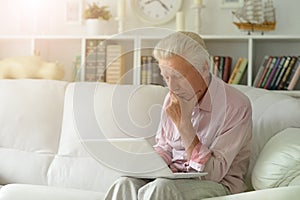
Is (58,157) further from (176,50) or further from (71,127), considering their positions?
(176,50)

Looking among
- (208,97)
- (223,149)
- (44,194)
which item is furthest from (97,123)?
(223,149)

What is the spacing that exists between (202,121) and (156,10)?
1435mm

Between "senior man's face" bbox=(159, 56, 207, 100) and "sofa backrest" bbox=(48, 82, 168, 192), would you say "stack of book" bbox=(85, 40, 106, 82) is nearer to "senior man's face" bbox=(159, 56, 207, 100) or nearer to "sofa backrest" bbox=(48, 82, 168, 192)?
"sofa backrest" bbox=(48, 82, 168, 192)

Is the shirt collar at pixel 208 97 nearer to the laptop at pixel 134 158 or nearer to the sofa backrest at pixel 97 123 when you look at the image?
the laptop at pixel 134 158

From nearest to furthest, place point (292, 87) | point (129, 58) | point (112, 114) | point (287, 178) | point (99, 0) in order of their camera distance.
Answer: point (287, 178)
point (112, 114)
point (292, 87)
point (129, 58)
point (99, 0)

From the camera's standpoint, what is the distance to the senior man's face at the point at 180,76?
1.95 meters

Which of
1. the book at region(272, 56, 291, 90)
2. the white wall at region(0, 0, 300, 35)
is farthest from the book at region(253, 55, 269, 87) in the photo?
the white wall at region(0, 0, 300, 35)

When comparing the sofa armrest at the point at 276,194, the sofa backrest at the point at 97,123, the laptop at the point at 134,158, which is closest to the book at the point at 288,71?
the sofa backrest at the point at 97,123

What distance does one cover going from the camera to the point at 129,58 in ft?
10.6

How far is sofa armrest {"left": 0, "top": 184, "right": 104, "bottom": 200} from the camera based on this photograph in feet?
6.57

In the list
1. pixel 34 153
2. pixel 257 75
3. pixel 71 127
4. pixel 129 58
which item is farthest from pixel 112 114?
pixel 257 75

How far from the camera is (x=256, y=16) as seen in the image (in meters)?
3.05

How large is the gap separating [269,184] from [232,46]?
61.1 inches

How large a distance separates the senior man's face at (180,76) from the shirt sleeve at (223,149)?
0.61ft
